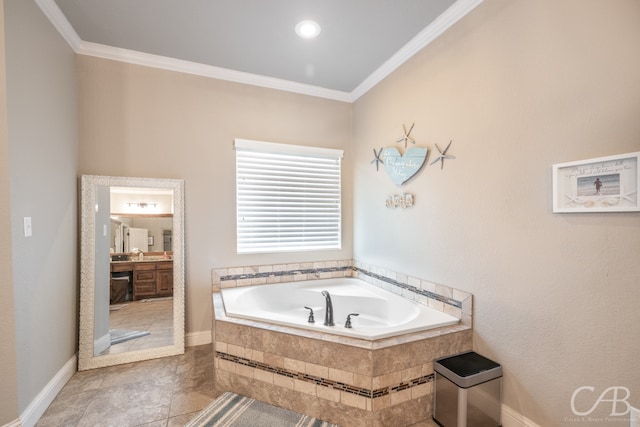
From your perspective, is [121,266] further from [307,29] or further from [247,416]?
[307,29]

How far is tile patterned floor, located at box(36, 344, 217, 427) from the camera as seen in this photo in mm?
1805

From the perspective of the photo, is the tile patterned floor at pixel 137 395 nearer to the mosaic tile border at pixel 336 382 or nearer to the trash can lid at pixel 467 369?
the mosaic tile border at pixel 336 382

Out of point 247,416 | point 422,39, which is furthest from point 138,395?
point 422,39

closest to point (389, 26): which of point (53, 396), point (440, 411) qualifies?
point (440, 411)

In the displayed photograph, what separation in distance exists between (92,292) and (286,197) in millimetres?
1939

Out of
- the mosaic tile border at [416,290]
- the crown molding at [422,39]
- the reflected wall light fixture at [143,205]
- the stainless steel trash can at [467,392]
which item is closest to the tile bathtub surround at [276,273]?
the mosaic tile border at [416,290]

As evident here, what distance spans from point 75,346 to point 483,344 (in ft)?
10.4

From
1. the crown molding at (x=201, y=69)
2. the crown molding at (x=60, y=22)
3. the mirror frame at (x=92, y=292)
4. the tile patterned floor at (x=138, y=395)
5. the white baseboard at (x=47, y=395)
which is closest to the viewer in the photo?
the white baseboard at (x=47, y=395)

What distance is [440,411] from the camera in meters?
1.79

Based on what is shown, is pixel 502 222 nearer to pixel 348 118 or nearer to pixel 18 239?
pixel 348 118

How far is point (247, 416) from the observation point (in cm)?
182

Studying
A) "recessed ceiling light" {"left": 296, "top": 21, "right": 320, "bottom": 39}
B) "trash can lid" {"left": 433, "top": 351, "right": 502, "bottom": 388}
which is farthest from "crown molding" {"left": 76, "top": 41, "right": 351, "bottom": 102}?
"trash can lid" {"left": 433, "top": 351, "right": 502, "bottom": 388}

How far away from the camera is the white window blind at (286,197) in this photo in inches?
120

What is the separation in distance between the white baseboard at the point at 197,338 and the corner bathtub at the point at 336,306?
50 centimetres
